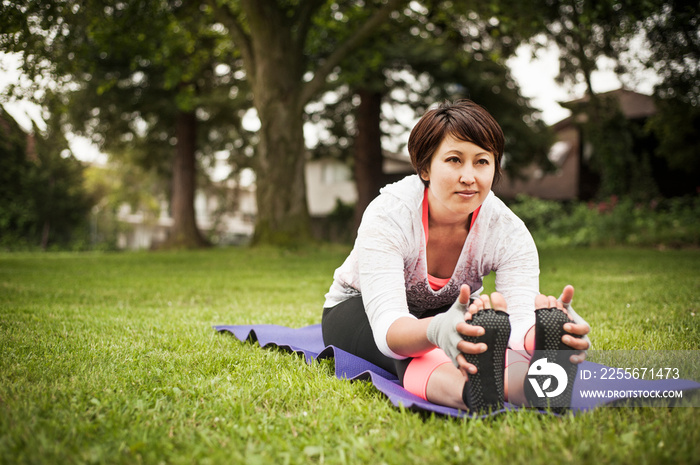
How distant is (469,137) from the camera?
89.7 inches

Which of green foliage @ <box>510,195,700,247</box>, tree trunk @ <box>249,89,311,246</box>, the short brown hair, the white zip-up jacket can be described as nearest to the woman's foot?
the white zip-up jacket

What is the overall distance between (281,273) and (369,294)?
6162 mm

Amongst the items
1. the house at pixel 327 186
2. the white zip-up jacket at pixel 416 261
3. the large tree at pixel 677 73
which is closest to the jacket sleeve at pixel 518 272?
the white zip-up jacket at pixel 416 261

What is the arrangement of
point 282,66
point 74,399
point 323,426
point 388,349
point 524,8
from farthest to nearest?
1. point 282,66
2. point 524,8
3. point 388,349
4. point 74,399
5. point 323,426

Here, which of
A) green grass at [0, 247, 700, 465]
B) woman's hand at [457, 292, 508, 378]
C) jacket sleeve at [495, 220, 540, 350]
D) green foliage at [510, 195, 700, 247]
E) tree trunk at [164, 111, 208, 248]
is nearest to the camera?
green grass at [0, 247, 700, 465]

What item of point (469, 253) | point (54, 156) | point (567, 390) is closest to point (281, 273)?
point (469, 253)

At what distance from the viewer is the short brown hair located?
228 cm

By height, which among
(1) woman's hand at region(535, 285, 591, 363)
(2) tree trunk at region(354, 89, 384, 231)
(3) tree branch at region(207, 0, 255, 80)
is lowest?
(1) woman's hand at region(535, 285, 591, 363)

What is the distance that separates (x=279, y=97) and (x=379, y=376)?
9794 mm

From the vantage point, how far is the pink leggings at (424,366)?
217cm

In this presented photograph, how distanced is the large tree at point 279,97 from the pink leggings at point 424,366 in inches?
367

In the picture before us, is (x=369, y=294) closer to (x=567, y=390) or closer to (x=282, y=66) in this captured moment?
(x=567, y=390)

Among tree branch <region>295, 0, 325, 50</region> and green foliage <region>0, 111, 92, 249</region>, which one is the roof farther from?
green foliage <region>0, 111, 92, 249</region>

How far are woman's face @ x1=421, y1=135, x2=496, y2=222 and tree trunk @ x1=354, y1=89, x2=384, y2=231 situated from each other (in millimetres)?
13656
